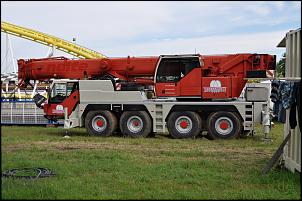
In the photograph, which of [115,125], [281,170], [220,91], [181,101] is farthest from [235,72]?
[281,170]

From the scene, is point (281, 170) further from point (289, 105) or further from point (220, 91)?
point (220, 91)

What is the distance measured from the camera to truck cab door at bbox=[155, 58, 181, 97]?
14.2 metres

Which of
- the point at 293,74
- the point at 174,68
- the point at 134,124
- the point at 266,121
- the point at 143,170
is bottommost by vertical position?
the point at 143,170

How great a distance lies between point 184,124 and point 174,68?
1820 millimetres

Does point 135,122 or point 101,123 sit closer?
point 135,122

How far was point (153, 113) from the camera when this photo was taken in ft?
46.6

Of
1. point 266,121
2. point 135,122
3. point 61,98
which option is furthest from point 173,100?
A: point 61,98

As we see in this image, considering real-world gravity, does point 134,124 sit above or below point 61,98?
below

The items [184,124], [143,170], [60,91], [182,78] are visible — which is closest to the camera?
[143,170]

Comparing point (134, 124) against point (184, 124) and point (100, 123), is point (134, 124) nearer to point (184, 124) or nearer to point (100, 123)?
point (100, 123)

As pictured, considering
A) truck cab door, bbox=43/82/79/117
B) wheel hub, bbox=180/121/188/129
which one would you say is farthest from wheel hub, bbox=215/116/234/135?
truck cab door, bbox=43/82/79/117

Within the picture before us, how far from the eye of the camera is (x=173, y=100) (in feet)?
46.9

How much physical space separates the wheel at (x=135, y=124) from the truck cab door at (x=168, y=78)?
0.93 m

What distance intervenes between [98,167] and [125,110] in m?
6.40
